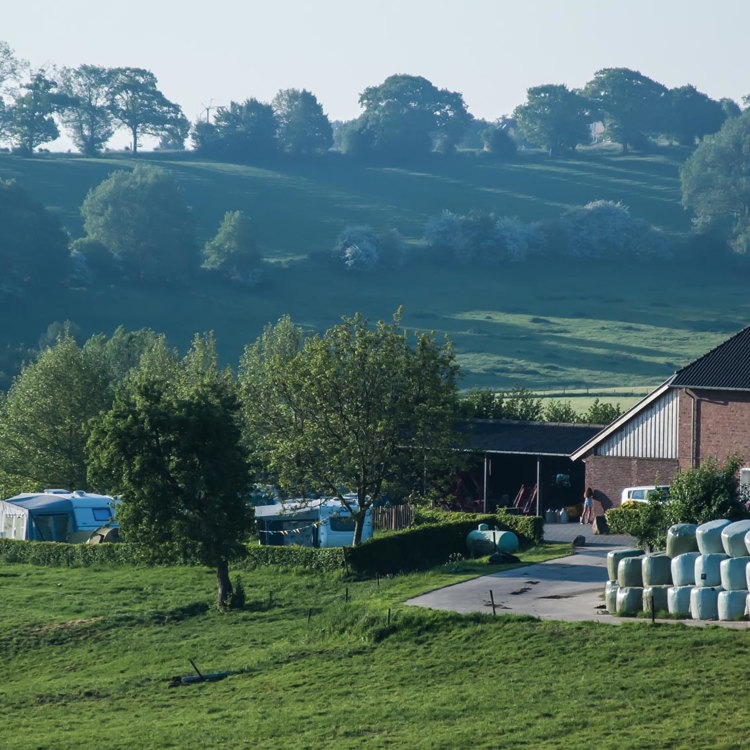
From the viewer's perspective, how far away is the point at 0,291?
15212 cm

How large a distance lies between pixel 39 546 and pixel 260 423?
1040 cm

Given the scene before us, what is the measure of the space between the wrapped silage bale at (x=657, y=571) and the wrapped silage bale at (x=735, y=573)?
230 centimetres

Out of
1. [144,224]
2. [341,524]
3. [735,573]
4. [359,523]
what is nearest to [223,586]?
[359,523]

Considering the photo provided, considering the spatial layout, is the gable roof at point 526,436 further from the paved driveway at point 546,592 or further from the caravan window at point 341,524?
the paved driveway at point 546,592

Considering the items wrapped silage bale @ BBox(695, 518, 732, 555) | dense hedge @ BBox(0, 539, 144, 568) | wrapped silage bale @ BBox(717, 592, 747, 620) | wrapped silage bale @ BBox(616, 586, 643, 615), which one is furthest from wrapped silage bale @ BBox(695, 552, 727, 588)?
dense hedge @ BBox(0, 539, 144, 568)

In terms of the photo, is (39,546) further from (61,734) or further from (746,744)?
(746,744)

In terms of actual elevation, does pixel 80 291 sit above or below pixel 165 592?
above

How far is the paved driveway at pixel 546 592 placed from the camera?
37.9 m

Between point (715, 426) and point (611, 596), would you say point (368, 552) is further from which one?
point (715, 426)

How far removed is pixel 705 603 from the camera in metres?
34.8

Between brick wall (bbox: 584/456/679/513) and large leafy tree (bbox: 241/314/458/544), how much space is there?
7.49 meters

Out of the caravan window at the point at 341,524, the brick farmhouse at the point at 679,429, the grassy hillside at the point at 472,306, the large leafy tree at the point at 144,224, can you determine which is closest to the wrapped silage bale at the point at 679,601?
the brick farmhouse at the point at 679,429

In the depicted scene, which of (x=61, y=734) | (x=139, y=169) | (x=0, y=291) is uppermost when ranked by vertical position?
(x=139, y=169)

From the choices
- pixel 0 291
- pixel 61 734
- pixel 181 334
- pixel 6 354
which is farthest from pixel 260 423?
pixel 0 291
